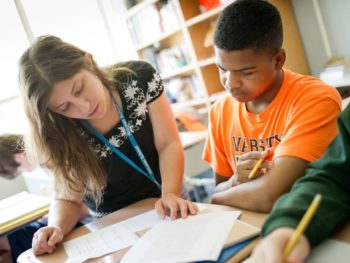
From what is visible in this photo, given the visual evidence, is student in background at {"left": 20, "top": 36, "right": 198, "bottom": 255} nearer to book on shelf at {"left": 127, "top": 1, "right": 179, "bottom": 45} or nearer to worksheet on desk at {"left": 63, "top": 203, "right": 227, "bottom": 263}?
worksheet on desk at {"left": 63, "top": 203, "right": 227, "bottom": 263}

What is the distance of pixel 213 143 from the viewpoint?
1.27m

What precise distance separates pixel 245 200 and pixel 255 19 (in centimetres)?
52

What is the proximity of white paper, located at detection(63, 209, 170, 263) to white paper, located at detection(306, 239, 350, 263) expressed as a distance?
1.57 feet

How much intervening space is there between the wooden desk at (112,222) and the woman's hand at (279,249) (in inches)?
9.1

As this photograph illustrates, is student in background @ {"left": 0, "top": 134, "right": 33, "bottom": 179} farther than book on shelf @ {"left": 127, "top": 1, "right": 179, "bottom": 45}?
No

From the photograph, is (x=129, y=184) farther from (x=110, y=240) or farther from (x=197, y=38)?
(x=197, y=38)

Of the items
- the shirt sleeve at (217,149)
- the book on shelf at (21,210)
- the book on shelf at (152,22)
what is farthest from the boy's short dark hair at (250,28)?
the book on shelf at (152,22)

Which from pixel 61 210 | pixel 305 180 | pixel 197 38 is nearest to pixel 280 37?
pixel 305 180

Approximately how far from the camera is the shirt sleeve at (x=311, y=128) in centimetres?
92

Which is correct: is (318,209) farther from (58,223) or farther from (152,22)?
(152,22)

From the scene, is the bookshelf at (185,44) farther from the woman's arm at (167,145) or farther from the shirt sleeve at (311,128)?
the shirt sleeve at (311,128)

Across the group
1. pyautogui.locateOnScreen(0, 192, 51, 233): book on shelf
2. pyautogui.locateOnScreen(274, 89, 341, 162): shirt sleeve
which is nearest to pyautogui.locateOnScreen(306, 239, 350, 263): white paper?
pyautogui.locateOnScreen(274, 89, 341, 162): shirt sleeve

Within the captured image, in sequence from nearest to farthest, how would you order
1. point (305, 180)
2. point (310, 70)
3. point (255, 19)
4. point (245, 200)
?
point (305, 180) → point (245, 200) → point (255, 19) → point (310, 70)

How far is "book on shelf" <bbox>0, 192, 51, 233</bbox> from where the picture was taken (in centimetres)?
183
